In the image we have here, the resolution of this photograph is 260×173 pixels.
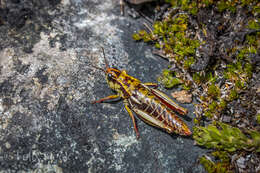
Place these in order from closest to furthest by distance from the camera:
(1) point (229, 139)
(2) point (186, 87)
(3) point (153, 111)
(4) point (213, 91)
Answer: (1) point (229, 139)
(3) point (153, 111)
(4) point (213, 91)
(2) point (186, 87)

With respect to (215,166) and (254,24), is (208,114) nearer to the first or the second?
(215,166)

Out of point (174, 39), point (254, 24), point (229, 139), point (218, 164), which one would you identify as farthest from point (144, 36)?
point (218, 164)

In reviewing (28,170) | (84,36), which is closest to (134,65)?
(84,36)

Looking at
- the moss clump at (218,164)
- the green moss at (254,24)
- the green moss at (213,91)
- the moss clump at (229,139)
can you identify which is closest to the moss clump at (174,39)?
the green moss at (213,91)

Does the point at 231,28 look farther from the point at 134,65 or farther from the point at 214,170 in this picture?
the point at 214,170

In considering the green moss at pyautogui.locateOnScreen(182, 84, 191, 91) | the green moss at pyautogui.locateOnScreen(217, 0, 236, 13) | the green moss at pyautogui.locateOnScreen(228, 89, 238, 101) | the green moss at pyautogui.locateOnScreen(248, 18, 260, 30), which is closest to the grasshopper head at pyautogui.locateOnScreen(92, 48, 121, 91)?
the green moss at pyautogui.locateOnScreen(182, 84, 191, 91)
